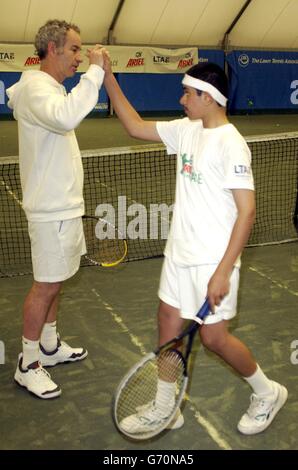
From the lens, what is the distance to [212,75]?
8.89 feet

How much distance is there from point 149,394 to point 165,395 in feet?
0.55

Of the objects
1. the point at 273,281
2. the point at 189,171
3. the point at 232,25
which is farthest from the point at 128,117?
the point at 232,25

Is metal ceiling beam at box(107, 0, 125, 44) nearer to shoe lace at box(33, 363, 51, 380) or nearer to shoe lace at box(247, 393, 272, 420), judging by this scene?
shoe lace at box(33, 363, 51, 380)

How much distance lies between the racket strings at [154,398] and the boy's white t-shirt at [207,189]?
497mm

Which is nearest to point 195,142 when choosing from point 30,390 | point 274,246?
point 30,390

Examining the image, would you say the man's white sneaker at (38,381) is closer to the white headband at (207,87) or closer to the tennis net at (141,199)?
the white headband at (207,87)

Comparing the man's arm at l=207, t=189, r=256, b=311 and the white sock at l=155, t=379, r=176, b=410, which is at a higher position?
the man's arm at l=207, t=189, r=256, b=311

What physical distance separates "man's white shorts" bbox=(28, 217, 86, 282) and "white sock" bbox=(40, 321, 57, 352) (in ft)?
1.75

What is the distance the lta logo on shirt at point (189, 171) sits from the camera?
272 cm

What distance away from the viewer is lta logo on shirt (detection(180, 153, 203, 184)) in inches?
107

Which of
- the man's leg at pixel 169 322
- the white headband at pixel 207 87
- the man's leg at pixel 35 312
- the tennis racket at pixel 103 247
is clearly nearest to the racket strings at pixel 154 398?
the man's leg at pixel 169 322

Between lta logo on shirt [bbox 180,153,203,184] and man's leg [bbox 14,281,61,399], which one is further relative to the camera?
man's leg [bbox 14,281,61,399]

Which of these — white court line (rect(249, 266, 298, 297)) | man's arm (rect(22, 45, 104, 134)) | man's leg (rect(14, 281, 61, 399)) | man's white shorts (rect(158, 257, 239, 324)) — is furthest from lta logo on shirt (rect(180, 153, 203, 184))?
white court line (rect(249, 266, 298, 297))
